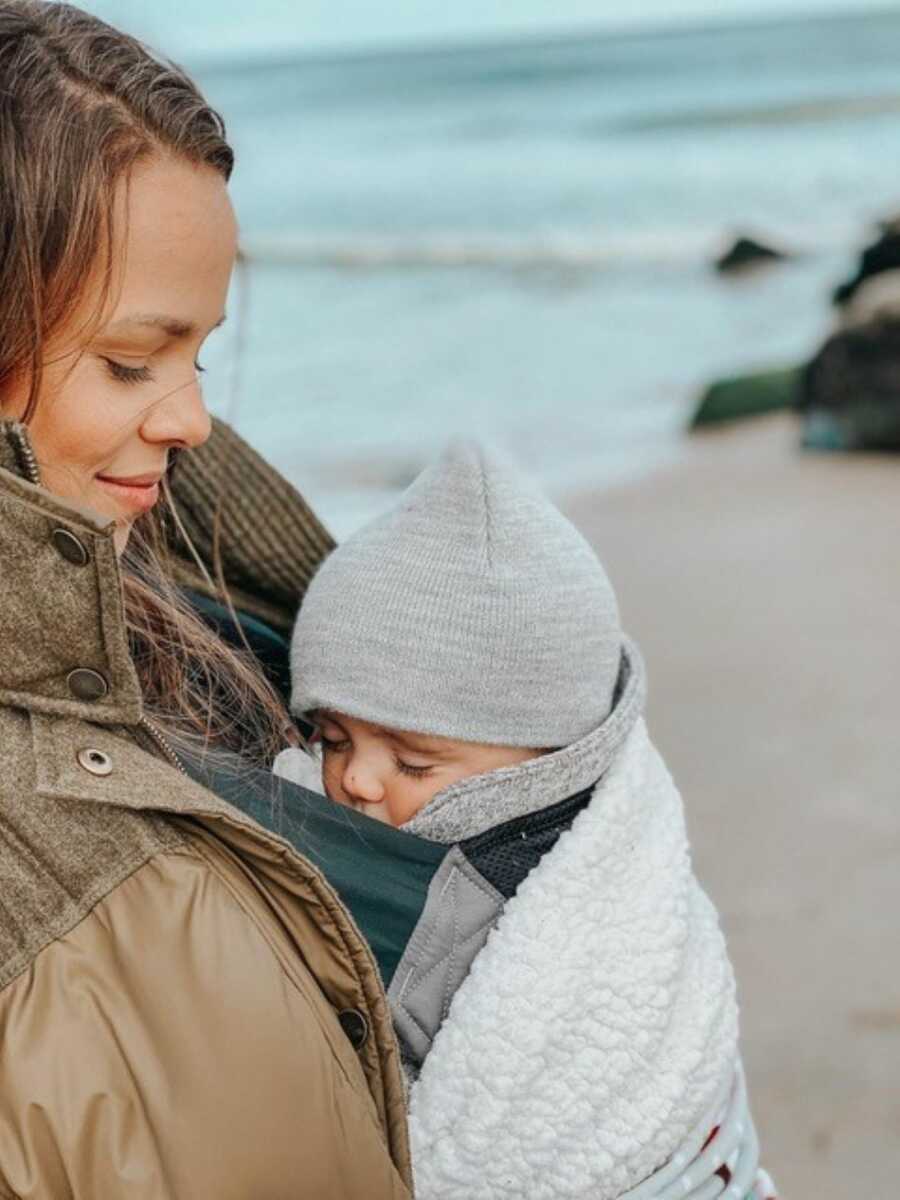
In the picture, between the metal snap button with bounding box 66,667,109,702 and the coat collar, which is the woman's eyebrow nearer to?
the coat collar

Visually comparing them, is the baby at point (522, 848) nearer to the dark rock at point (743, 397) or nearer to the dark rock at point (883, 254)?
the dark rock at point (743, 397)

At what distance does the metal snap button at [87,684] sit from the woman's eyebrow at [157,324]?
0.30m

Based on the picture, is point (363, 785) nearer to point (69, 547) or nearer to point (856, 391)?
point (69, 547)

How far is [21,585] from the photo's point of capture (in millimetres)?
1406

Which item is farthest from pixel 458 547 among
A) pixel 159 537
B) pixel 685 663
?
pixel 685 663

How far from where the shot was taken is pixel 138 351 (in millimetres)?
1533

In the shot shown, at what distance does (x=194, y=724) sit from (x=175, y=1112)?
1.82ft

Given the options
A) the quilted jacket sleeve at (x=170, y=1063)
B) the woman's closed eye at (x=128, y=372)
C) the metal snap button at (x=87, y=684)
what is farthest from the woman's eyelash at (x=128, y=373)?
the quilted jacket sleeve at (x=170, y=1063)

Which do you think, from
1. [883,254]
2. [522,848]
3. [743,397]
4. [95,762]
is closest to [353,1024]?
[95,762]

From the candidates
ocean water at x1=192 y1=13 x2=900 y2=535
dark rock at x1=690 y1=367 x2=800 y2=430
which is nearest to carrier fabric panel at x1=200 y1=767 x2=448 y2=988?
ocean water at x1=192 y1=13 x2=900 y2=535

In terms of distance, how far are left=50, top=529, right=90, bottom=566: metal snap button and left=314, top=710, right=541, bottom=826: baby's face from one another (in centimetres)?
65

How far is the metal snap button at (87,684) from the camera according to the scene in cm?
143

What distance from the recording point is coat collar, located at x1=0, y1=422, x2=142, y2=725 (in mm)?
1384

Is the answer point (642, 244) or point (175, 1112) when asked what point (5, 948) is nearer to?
point (175, 1112)
